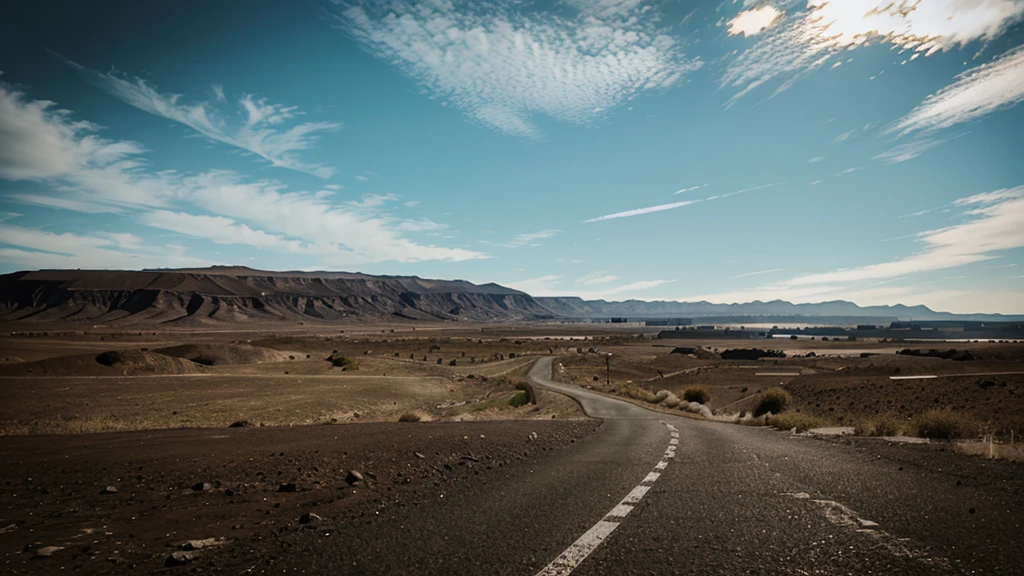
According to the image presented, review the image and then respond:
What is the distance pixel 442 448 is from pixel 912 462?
370 inches

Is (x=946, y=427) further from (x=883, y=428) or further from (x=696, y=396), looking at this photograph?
(x=696, y=396)

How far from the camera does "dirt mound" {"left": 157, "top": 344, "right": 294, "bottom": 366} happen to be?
57438mm

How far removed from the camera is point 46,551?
565 centimetres

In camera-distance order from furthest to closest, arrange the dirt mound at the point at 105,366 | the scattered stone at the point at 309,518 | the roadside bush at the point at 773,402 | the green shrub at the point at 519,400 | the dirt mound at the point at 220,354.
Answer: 1. the dirt mound at the point at 220,354
2. the green shrub at the point at 519,400
3. the dirt mound at the point at 105,366
4. the roadside bush at the point at 773,402
5. the scattered stone at the point at 309,518

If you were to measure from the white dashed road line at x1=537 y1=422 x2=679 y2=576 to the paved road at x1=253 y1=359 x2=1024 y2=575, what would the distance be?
0.02 metres

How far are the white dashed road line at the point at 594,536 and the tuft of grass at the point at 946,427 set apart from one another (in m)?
9.66

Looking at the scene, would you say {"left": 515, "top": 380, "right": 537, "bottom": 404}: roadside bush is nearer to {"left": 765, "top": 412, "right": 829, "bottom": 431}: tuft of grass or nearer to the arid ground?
the arid ground

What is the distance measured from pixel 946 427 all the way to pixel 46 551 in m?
17.6

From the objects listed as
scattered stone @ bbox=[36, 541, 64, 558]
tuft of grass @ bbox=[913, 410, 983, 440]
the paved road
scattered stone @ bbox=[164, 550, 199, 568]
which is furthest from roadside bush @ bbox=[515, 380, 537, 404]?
scattered stone @ bbox=[164, 550, 199, 568]

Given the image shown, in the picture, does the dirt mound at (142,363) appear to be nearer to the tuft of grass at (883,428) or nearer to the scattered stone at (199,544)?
the scattered stone at (199,544)

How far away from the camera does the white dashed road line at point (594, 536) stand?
446 cm

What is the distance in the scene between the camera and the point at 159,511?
7508 mm

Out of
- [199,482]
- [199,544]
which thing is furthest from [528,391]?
[199,544]

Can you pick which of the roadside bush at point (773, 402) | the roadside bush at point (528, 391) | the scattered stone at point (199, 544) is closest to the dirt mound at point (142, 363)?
the roadside bush at point (528, 391)
